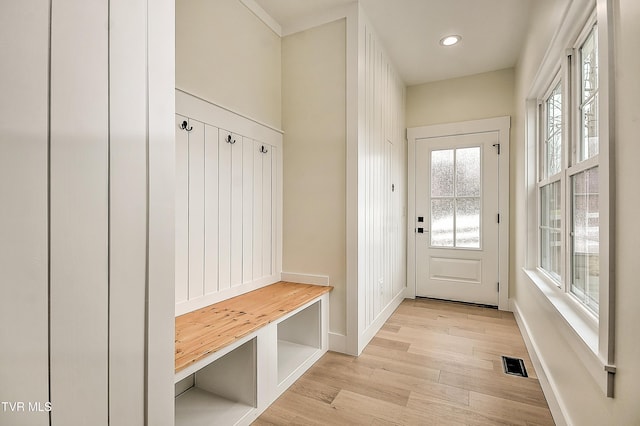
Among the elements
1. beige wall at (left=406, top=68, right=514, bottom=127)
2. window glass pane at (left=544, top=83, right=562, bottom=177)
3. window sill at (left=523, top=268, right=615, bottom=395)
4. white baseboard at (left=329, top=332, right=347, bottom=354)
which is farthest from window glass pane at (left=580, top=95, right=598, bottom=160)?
beige wall at (left=406, top=68, right=514, bottom=127)

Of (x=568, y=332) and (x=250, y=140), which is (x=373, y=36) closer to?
(x=250, y=140)

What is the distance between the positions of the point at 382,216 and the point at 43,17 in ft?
8.75

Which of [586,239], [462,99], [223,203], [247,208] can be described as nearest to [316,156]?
[247,208]

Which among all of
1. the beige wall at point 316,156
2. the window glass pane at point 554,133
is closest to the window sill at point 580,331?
the window glass pane at point 554,133

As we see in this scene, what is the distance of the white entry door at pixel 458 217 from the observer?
11.9ft

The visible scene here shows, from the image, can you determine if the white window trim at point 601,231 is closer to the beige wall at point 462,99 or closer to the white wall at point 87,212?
the beige wall at point 462,99

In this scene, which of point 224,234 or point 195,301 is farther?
point 224,234

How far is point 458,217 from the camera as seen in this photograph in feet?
12.4

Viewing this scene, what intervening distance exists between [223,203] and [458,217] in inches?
111

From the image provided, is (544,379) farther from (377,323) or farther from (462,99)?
(462,99)

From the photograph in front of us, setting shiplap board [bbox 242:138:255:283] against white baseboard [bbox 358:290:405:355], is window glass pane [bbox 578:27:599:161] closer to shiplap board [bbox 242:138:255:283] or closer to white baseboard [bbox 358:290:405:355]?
white baseboard [bbox 358:290:405:355]

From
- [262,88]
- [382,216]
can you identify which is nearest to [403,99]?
[382,216]

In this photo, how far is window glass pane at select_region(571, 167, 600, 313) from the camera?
4.58ft

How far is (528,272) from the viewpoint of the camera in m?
2.58
